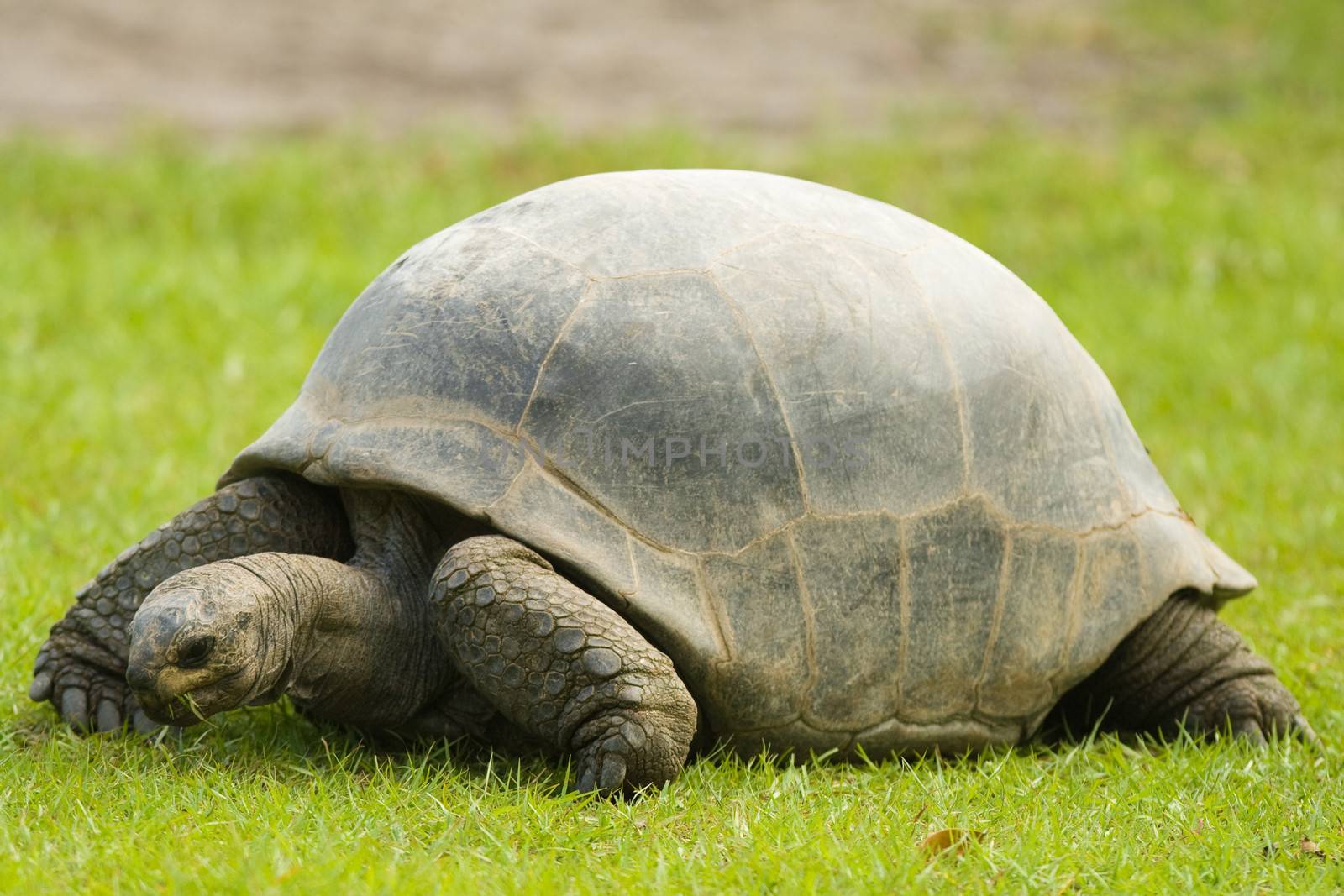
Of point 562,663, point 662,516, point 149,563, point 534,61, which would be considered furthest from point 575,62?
point 562,663

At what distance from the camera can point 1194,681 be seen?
3.83 m

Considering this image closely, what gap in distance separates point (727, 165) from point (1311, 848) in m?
7.63

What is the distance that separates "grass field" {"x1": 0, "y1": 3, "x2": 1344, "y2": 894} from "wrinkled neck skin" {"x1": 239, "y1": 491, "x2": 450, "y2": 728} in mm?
134

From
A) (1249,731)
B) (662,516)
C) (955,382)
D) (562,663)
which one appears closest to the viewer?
(562,663)

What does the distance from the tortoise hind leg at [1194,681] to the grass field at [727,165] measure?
12 centimetres

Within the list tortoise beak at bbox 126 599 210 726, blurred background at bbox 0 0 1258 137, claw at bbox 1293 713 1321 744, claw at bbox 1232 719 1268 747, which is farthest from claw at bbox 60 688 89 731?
blurred background at bbox 0 0 1258 137

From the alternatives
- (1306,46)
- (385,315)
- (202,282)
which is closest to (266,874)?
(385,315)

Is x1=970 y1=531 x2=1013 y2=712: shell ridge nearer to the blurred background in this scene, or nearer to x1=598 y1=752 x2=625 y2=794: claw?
x1=598 y1=752 x2=625 y2=794: claw

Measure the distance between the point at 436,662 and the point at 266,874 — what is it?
0.88 metres

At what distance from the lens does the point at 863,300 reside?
3.45m

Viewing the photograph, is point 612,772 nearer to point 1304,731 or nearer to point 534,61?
point 1304,731

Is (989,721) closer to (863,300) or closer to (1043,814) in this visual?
(1043,814)

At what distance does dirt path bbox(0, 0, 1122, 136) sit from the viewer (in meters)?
11.8

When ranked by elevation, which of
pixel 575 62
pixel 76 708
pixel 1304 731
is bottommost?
pixel 1304 731
